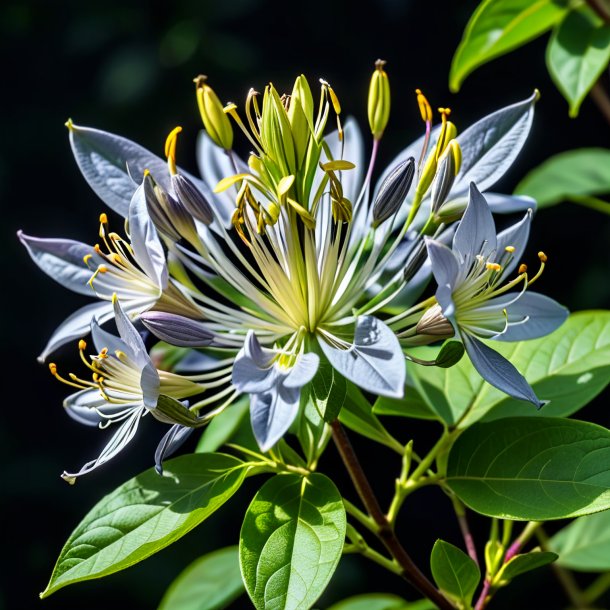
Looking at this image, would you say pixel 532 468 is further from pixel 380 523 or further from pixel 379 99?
pixel 379 99

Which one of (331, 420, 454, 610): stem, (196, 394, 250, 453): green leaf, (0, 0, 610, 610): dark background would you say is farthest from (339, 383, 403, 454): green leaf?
(0, 0, 610, 610): dark background

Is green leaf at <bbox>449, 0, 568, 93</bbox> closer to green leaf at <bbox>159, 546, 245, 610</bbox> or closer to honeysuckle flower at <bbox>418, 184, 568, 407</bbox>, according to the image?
honeysuckle flower at <bbox>418, 184, 568, 407</bbox>

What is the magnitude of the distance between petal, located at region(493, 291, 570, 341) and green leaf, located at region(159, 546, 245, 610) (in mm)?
608

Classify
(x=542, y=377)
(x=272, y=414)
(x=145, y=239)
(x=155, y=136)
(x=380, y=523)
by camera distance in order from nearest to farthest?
(x=272, y=414)
(x=145, y=239)
(x=380, y=523)
(x=542, y=377)
(x=155, y=136)

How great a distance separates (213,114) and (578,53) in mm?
611

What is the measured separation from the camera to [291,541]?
84 centimetres

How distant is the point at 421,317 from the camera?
86 cm

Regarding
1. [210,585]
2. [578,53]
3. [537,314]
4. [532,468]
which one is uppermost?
[578,53]

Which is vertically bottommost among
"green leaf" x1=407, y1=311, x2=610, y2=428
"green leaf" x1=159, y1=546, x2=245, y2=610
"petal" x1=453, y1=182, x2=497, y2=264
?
"green leaf" x1=159, y1=546, x2=245, y2=610

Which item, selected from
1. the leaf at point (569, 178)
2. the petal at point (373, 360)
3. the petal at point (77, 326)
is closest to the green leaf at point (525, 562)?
the petal at point (373, 360)

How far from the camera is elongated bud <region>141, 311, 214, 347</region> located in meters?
0.82

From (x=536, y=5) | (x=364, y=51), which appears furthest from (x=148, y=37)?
(x=536, y=5)

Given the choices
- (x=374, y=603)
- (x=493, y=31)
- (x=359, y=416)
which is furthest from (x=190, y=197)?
(x=374, y=603)

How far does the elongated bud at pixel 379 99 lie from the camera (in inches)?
37.1
